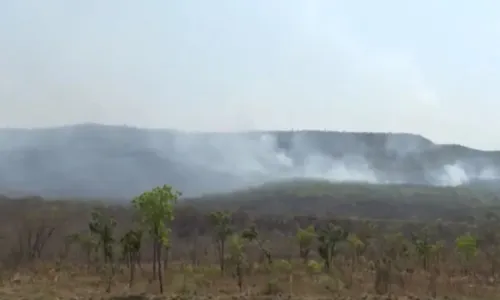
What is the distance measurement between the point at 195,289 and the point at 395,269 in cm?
2349

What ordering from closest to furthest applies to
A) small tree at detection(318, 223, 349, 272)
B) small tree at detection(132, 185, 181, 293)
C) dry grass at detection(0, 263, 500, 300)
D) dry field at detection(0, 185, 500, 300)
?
1. dry grass at detection(0, 263, 500, 300)
2. small tree at detection(132, 185, 181, 293)
3. dry field at detection(0, 185, 500, 300)
4. small tree at detection(318, 223, 349, 272)

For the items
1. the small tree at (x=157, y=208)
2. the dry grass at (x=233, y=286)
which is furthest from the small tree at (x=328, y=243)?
the small tree at (x=157, y=208)

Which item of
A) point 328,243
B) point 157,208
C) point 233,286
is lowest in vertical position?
point 233,286

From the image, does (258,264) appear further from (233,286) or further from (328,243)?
(233,286)

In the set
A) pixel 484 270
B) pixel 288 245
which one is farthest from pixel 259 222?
pixel 484 270

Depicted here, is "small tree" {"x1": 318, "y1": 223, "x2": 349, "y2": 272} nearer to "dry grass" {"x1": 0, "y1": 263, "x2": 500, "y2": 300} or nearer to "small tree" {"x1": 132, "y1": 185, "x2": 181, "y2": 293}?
"dry grass" {"x1": 0, "y1": 263, "x2": 500, "y2": 300}

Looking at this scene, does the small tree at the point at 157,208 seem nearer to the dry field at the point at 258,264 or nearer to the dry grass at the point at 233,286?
the dry grass at the point at 233,286

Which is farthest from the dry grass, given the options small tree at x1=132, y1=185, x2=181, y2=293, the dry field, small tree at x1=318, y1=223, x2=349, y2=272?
small tree at x1=132, y1=185, x2=181, y2=293

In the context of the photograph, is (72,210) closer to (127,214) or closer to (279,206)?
(127,214)

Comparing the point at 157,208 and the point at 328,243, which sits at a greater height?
the point at 157,208

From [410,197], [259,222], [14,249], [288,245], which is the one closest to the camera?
[14,249]

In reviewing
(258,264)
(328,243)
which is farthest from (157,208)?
(258,264)

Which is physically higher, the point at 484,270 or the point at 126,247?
the point at 126,247

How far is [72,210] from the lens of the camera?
134875 mm
